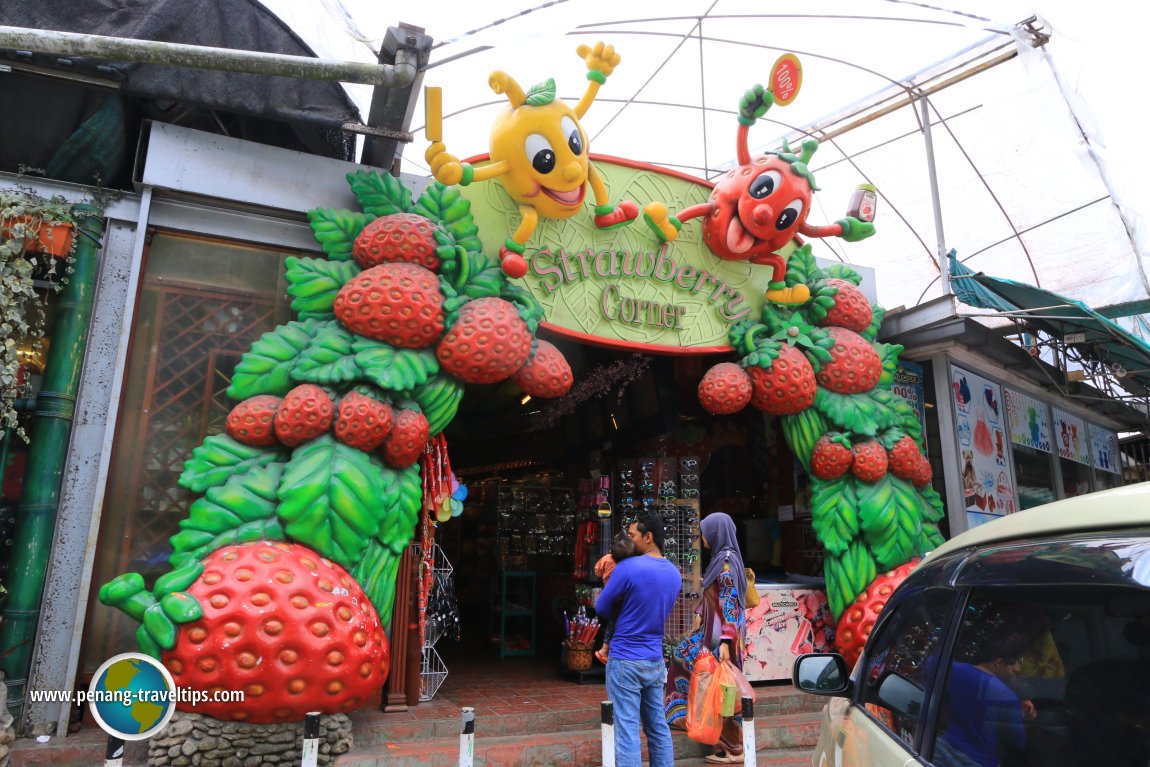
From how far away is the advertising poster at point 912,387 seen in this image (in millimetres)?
8641

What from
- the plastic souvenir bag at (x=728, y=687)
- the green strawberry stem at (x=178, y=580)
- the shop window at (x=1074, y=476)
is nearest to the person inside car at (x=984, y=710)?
the plastic souvenir bag at (x=728, y=687)

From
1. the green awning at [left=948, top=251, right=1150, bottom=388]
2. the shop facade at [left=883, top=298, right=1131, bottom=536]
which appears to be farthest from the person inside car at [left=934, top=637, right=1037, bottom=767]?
the shop facade at [left=883, top=298, right=1131, bottom=536]

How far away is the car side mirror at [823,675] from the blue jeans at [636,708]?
5.58 ft

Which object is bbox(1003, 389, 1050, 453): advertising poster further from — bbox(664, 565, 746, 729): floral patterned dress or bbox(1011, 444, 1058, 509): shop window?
bbox(664, 565, 746, 729): floral patterned dress

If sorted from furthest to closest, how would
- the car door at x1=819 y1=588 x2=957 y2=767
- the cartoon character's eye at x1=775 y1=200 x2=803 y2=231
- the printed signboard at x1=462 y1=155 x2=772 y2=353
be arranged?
the cartoon character's eye at x1=775 y1=200 x2=803 y2=231 → the printed signboard at x1=462 y1=155 x2=772 y2=353 → the car door at x1=819 y1=588 x2=957 y2=767

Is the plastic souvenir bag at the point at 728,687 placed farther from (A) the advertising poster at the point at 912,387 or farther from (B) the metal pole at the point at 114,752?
(A) the advertising poster at the point at 912,387

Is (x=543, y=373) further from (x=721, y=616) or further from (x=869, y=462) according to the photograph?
(x=869, y=462)

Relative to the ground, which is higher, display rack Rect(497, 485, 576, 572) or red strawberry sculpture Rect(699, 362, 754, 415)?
red strawberry sculpture Rect(699, 362, 754, 415)

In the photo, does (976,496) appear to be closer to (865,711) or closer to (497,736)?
(497,736)

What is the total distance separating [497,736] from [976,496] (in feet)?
20.3

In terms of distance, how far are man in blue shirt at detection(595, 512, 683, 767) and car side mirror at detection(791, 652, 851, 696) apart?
1649 mm

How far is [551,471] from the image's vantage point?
10.8 metres

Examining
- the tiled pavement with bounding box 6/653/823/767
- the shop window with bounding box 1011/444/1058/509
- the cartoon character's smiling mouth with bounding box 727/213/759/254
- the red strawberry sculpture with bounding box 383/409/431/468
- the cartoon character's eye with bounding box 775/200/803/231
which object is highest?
the cartoon character's eye with bounding box 775/200/803/231

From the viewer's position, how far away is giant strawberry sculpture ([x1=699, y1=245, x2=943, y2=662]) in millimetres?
7105
